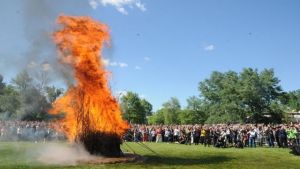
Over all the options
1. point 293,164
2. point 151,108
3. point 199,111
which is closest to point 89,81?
point 293,164

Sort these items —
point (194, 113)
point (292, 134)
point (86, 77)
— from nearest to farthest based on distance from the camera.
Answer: point (86, 77) → point (292, 134) → point (194, 113)

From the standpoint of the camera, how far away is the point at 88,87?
2092cm

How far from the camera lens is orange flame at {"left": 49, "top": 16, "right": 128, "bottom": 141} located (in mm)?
20688

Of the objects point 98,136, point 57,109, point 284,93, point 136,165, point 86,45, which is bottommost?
point 136,165

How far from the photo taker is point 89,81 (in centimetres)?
2094

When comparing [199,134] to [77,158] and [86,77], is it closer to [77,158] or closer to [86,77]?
[86,77]

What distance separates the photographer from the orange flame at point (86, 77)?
20.7 metres

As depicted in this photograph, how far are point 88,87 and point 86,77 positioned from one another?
0.56m

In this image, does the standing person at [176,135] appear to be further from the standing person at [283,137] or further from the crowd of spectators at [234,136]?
the standing person at [283,137]

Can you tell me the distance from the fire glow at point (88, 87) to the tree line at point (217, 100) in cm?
3173

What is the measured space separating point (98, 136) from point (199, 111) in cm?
9369

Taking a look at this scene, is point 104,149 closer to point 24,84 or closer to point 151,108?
point 24,84

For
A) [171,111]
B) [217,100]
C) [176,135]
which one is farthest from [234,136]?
[171,111]

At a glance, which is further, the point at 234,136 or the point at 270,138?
the point at 234,136
